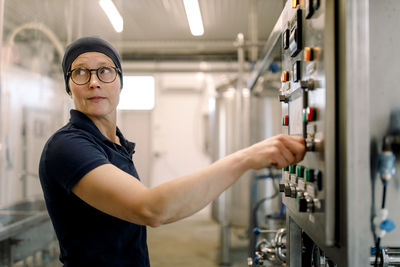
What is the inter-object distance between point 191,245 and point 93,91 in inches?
136

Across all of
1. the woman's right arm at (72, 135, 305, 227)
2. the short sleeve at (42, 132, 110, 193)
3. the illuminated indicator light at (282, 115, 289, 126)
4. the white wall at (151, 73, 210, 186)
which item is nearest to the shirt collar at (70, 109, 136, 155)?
the short sleeve at (42, 132, 110, 193)

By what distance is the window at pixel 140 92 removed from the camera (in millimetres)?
5844

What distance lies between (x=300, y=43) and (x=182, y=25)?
3.57 m

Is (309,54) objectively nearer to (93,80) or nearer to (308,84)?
(308,84)

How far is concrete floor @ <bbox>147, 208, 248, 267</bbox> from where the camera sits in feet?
11.4

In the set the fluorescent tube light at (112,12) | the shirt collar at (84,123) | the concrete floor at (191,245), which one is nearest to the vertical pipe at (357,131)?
the shirt collar at (84,123)

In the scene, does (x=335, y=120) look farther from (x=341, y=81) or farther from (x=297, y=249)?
(x=297, y=249)

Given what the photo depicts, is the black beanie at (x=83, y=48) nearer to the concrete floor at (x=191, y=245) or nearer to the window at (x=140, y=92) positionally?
the concrete floor at (x=191, y=245)

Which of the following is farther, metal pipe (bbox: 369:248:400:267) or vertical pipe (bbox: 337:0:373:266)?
metal pipe (bbox: 369:248:400:267)

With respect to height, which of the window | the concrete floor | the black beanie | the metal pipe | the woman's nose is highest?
the window

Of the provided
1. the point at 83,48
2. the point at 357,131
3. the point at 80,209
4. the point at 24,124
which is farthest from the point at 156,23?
the point at 357,131

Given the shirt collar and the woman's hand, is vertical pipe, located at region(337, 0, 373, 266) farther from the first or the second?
the shirt collar

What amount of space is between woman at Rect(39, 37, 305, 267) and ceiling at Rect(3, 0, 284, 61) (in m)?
1.10

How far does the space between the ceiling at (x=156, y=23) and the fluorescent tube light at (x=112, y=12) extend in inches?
2.0
